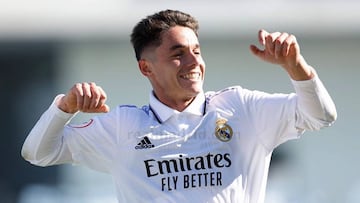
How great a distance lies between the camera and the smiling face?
4.28 meters

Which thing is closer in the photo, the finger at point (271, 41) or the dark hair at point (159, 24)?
the finger at point (271, 41)

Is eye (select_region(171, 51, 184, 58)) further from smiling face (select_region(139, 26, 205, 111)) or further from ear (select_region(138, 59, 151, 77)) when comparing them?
ear (select_region(138, 59, 151, 77))

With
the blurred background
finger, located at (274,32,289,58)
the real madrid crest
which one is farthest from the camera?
the blurred background

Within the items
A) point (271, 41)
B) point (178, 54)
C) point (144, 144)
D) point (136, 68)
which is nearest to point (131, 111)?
point (144, 144)

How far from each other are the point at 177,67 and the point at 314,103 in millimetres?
611

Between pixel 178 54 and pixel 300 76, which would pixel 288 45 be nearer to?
pixel 300 76

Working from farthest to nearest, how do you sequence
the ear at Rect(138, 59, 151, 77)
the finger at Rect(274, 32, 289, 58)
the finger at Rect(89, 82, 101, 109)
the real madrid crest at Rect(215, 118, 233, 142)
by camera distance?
the ear at Rect(138, 59, 151, 77) → the real madrid crest at Rect(215, 118, 233, 142) → the finger at Rect(89, 82, 101, 109) → the finger at Rect(274, 32, 289, 58)

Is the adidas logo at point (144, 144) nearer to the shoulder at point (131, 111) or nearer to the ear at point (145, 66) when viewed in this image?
the shoulder at point (131, 111)

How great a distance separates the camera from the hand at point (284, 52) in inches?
155

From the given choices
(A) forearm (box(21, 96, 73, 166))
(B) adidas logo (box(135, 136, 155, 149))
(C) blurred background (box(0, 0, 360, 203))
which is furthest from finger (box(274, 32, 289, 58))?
(C) blurred background (box(0, 0, 360, 203))

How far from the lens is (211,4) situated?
9.29m

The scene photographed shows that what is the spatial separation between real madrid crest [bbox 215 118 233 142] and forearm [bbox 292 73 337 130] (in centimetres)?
33

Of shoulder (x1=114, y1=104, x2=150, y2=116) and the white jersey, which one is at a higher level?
shoulder (x1=114, y1=104, x2=150, y2=116)

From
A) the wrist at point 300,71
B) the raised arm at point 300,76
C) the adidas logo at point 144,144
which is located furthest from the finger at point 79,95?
the wrist at point 300,71
